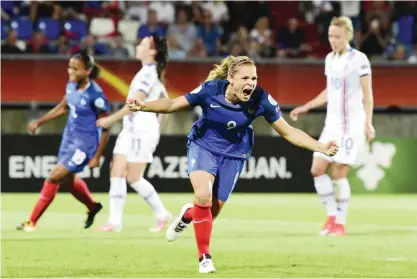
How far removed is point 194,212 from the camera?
9078 millimetres

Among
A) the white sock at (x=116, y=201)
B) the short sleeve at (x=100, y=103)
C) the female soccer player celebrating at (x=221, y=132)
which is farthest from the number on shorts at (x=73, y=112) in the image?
the female soccer player celebrating at (x=221, y=132)

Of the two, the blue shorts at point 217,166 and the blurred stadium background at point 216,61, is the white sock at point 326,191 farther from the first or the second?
the blurred stadium background at point 216,61

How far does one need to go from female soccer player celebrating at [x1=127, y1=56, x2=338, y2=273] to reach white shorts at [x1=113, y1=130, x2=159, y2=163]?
10.2 feet

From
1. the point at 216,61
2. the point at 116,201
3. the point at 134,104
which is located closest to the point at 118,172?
the point at 116,201

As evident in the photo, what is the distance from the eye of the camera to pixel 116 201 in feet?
41.2

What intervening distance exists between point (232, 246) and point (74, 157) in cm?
235

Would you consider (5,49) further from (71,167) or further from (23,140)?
(71,167)

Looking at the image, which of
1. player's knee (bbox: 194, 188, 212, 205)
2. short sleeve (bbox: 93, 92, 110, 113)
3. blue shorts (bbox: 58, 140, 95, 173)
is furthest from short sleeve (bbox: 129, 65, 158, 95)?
player's knee (bbox: 194, 188, 212, 205)

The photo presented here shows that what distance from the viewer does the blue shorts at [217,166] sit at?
30.2ft

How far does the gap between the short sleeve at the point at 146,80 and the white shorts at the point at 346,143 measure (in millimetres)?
1902

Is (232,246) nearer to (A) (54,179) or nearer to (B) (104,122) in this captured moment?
(B) (104,122)

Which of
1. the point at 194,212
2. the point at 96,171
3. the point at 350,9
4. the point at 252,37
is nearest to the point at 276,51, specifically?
the point at 252,37

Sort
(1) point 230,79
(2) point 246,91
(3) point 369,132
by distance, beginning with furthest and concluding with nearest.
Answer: (3) point 369,132
(1) point 230,79
(2) point 246,91

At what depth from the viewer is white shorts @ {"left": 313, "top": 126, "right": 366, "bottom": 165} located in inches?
486
